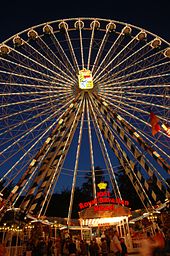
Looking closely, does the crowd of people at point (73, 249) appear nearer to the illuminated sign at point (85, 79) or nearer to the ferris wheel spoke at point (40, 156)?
the ferris wheel spoke at point (40, 156)

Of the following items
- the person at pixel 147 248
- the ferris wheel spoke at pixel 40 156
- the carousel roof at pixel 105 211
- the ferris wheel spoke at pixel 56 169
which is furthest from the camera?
the carousel roof at pixel 105 211

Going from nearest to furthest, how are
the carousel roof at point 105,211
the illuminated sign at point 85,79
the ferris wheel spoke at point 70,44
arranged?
the illuminated sign at point 85,79 < the ferris wheel spoke at point 70,44 < the carousel roof at point 105,211

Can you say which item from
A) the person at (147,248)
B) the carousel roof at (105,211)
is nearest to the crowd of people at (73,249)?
the carousel roof at (105,211)

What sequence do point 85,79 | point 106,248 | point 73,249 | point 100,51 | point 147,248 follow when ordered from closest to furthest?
point 147,248
point 73,249
point 106,248
point 85,79
point 100,51

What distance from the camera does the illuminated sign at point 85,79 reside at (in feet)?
60.1

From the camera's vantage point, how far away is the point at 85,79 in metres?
18.5

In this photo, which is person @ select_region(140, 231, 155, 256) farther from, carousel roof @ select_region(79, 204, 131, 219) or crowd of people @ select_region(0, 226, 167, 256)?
A: carousel roof @ select_region(79, 204, 131, 219)

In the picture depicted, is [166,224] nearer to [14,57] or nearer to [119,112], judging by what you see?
[119,112]

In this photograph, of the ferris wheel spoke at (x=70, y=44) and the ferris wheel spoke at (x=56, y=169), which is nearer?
the ferris wheel spoke at (x=56, y=169)

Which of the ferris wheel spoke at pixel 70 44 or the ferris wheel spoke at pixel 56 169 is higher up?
the ferris wheel spoke at pixel 70 44

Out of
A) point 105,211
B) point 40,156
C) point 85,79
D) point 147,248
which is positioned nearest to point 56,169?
point 40,156

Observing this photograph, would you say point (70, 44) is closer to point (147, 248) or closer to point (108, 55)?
point (108, 55)

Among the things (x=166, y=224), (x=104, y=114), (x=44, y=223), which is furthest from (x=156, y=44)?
(x=44, y=223)

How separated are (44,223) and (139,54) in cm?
1476
